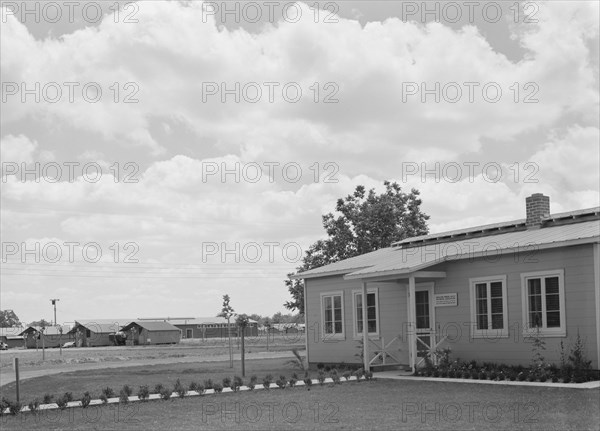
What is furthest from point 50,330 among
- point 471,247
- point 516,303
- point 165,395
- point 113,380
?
point 165,395

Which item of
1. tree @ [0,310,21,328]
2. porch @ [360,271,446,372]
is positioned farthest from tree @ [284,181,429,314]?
tree @ [0,310,21,328]

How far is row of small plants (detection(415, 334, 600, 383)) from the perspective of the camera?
654 inches

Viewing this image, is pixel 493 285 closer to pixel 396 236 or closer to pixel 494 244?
pixel 494 244

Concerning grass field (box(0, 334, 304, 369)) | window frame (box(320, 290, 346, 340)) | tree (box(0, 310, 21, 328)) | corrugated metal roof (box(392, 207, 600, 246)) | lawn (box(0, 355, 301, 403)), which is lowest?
tree (box(0, 310, 21, 328))

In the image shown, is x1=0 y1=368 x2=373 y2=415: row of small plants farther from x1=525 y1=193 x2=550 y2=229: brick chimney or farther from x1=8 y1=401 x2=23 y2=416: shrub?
x1=525 y1=193 x2=550 y2=229: brick chimney

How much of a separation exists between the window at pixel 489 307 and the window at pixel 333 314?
5.64m

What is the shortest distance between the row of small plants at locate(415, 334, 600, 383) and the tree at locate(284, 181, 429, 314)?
23.6m

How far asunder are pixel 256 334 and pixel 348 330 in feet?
281

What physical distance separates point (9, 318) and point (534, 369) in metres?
176

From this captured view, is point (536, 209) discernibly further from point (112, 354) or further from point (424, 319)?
point (112, 354)

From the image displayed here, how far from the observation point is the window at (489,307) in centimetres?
1919

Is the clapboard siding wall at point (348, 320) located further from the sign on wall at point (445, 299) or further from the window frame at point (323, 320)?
the sign on wall at point (445, 299)

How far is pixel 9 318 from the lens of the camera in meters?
177

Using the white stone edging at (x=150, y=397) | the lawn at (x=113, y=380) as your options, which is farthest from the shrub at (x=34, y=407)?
the lawn at (x=113, y=380)
